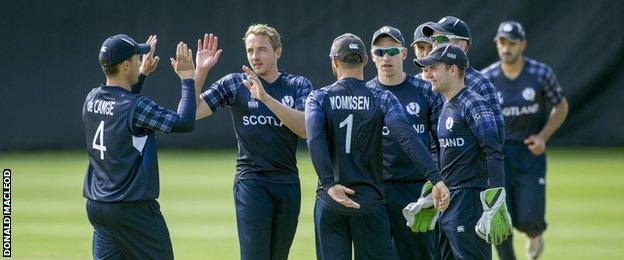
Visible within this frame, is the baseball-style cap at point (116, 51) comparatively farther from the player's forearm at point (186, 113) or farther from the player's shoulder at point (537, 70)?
the player's shoulder at point (537, 70)

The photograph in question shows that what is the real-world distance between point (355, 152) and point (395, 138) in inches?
40.5

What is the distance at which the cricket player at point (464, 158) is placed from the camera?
26.1 feet

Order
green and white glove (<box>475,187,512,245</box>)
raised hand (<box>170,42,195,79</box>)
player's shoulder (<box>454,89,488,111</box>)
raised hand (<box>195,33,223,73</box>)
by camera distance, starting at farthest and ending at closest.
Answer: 1. raised hand (<box>195,33,223,73</box>)
2. player's shoulder (<box>454,89,488,111</box>)
3. green and white glove (<box>475,187,512,245</box>)
4. raised hand (<box>170,42,195,79</box>)

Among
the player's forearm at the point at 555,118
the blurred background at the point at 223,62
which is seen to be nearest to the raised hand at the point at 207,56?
the player's forearm at the point at 555,118

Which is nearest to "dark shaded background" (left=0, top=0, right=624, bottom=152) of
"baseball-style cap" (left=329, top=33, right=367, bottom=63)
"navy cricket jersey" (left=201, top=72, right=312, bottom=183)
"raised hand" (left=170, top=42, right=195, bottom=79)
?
"navy cricket jersey" (left=201, top=72, right=312, bottom=183)

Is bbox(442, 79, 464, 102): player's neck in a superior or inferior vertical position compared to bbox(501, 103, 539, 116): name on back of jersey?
superior

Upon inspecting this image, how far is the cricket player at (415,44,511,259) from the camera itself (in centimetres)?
796

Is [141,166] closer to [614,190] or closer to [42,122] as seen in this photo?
[614,190]

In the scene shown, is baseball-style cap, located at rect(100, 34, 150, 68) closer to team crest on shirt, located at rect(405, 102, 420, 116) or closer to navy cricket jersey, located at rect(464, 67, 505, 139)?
team crest on shirt, located at rect(405, 102, 420, 116)

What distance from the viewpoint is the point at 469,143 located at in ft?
26.8

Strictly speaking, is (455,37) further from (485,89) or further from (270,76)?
(270,76)

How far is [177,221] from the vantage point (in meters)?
14.1

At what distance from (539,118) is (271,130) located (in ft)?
12.9

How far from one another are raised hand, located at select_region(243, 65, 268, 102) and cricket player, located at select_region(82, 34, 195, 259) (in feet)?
1.88
